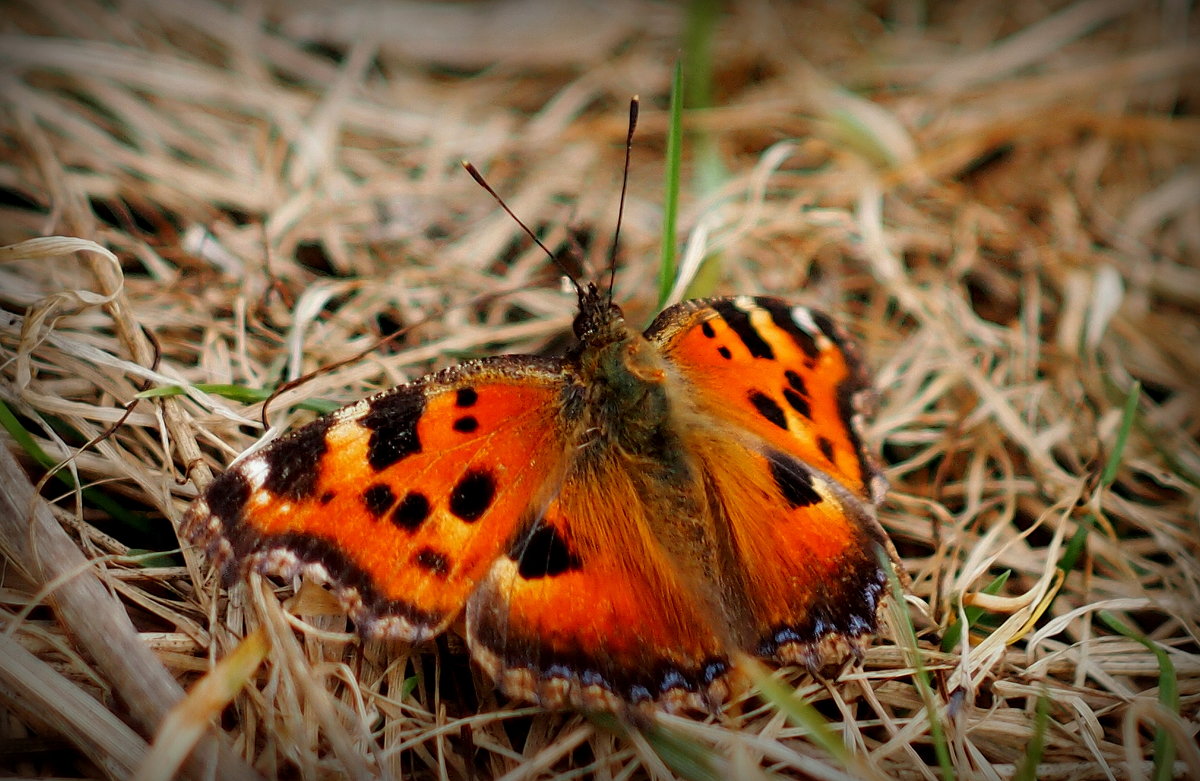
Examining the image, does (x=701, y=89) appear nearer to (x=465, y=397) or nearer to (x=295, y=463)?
(x=465, y=397)

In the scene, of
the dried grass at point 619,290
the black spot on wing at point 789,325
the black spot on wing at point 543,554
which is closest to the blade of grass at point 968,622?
the dried grass at point 619,290

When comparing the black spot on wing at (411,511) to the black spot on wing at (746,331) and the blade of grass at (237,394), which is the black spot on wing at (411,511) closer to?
the blade of grass at (237,394)

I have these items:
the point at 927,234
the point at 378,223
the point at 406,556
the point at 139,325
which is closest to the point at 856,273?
the point at 927,234

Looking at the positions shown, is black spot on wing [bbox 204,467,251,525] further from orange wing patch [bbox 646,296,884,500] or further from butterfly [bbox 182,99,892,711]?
orange wing patch [bbox 646,296,884,500]

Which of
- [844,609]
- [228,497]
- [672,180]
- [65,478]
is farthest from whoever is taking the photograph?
[672,180]

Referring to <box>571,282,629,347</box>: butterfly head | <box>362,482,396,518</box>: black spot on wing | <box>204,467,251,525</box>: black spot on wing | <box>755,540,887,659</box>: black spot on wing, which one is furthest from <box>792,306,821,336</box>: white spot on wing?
<box>204,467,251,525</box>: black spot on wing

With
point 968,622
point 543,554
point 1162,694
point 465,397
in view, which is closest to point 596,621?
point 543,554

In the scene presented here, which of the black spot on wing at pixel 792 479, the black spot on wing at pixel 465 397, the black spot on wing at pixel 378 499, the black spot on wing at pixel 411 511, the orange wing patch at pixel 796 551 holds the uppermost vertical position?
the black spot on wing at pixel 465 397
